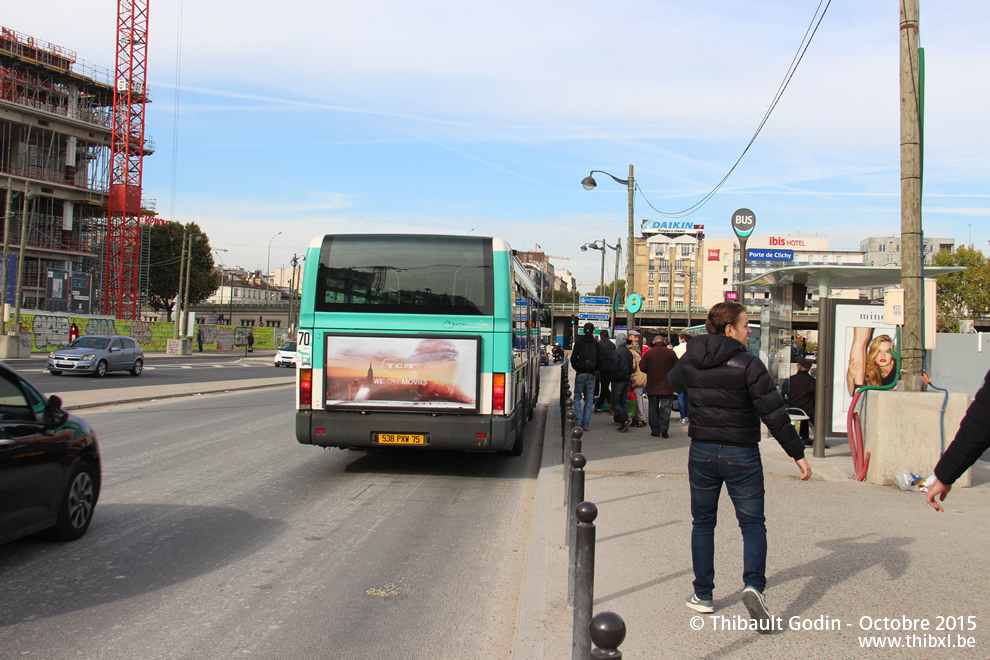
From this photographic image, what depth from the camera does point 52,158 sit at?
2511 inches

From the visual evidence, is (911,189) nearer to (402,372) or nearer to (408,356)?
(408,356)

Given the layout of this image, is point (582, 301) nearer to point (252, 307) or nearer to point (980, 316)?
point (980, 316)

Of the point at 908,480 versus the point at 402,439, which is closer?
the point at 908,480

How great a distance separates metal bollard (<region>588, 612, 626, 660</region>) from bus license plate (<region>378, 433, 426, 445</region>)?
21.2 feet

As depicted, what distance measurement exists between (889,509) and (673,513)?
2.06 m

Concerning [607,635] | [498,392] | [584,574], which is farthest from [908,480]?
[607,635]

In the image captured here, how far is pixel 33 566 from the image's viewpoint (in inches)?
214

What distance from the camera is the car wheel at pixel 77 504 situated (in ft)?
19.4

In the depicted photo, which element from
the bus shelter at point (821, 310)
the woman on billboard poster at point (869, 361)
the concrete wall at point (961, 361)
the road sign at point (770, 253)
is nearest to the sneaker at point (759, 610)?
the woman on billboard poster at point (869, 361)

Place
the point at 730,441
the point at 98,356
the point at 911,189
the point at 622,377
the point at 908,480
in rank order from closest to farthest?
the point at 730,441 → the point at 908,480 → the point at 911,189 → the point at 622,377 → the point at 98,356

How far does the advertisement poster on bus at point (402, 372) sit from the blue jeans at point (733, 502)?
464 centimetres

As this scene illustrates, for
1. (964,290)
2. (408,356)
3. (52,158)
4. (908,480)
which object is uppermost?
(52,158)

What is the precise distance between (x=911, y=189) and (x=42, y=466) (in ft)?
29.0

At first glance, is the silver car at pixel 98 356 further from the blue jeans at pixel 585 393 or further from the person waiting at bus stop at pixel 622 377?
the person waiting at bus stop at pixel 622 377
